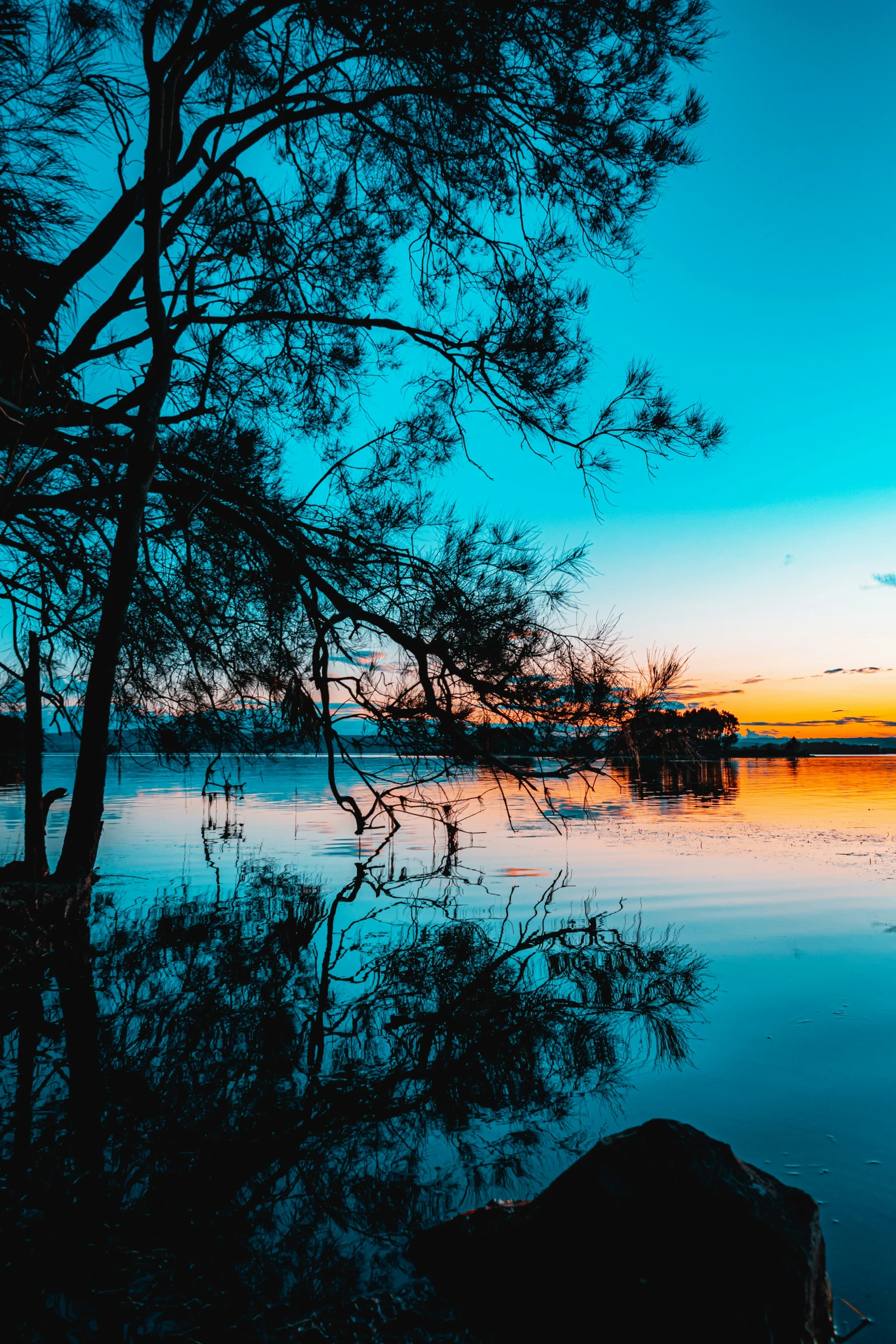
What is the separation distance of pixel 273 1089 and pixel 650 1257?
151 cm

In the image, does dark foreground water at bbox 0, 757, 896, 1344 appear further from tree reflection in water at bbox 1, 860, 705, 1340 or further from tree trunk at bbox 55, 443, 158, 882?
tree trunk at bbox 55, 443, 158, 882

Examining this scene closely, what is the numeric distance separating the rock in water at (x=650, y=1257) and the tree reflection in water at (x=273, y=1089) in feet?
0.90

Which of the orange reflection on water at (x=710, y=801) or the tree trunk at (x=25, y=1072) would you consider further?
the orange reflection on water at (x=710, y=801)

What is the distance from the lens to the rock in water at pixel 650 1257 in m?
1.67

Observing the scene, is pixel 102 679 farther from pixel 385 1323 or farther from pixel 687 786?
pixel 687 786

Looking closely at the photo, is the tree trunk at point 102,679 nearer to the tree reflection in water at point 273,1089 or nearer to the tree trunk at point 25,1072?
the tree reflection in water at point 273,1089

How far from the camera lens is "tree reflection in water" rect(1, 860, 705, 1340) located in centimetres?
187

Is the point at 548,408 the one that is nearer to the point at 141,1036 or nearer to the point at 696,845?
the point at 141,1036

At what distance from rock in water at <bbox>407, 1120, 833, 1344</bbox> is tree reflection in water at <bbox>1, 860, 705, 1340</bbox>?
28 centimetres

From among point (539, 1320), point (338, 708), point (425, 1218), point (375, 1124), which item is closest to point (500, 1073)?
point (375, 1124)

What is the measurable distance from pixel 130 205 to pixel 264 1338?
19.7 feet

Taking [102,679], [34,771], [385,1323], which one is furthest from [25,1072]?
[34,771]

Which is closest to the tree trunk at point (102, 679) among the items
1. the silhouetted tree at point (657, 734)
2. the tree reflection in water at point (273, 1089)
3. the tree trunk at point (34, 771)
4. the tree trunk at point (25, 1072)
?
the tree trunk at point (34, 771)

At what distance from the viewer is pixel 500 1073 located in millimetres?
3062
